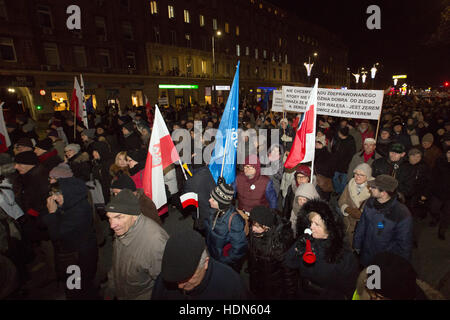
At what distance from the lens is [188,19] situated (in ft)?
114

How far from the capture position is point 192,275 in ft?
5.54

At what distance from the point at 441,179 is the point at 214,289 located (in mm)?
5136

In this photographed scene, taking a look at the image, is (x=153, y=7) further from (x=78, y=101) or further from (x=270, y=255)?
(x=270, y=255)

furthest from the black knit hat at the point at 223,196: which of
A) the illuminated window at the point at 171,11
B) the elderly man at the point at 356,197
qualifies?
the illuminated window at the point at 171,11

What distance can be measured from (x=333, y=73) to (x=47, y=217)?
309 ft

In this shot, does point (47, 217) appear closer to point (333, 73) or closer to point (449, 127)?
point (449, 127)

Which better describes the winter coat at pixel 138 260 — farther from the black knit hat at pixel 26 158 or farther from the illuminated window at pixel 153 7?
the illuminated window at pixel 153 7

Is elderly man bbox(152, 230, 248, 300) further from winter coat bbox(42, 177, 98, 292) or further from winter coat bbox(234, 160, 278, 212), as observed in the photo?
winter coat bbox(234, 160, 278, 212)

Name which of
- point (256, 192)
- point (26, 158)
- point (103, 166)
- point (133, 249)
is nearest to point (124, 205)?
point (133, 249)

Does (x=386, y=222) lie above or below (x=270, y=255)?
above

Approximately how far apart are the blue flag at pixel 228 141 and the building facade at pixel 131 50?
1253cm

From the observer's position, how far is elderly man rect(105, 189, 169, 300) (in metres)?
2.43

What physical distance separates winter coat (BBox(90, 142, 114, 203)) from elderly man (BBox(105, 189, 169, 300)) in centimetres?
317
